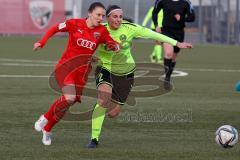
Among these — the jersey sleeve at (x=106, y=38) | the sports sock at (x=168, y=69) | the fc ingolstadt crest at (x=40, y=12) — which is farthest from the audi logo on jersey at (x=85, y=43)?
the fc ingolstadt crest at (x=40, y=12)

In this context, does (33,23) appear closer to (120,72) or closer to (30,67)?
(30,67)

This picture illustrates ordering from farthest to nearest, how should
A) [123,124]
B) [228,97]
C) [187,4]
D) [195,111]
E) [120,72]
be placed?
[187,4], [228,97], [195,111], [123,124], [120,72]

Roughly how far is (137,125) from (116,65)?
1.30 metres

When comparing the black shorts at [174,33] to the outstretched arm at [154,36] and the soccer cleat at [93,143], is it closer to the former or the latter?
the outstretched arm at [154,36]

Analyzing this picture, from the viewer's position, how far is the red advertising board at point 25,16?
46031mm

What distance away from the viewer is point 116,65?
10812mm

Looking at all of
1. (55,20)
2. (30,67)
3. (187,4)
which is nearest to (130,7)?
(55,20)

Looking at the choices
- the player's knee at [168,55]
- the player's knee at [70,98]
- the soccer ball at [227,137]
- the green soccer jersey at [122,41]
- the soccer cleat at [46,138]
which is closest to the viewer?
the soccer ball at [227,137]

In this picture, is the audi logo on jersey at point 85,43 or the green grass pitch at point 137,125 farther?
the audi logo on jersey at point 85,43

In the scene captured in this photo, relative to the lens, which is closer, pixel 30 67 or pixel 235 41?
pixel 30 67

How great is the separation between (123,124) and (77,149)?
246cm

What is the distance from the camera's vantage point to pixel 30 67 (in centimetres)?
2336

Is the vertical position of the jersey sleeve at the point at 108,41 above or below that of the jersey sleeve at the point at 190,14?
above

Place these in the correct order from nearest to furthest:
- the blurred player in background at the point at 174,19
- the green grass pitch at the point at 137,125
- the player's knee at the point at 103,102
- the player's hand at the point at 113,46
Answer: the green grass pitch at the point at 137,125, the player's knee at the point at 103,102, the player's hand at the point at 113,46, the blurred player in background at the point at 174,19
